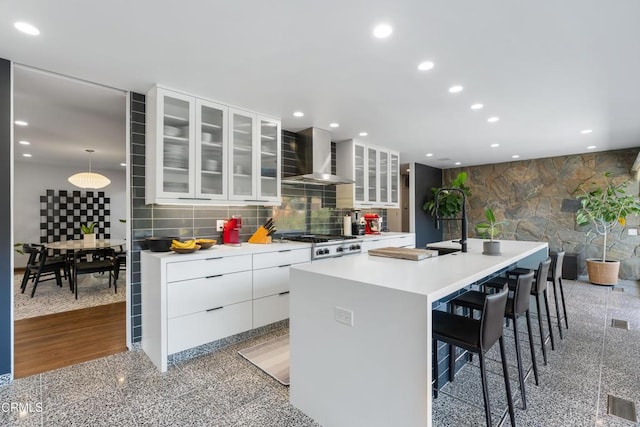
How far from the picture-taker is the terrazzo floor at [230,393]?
6.19 feet

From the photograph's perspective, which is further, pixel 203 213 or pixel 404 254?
pixel 203 213

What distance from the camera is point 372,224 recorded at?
5.16m

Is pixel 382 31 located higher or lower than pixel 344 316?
higher

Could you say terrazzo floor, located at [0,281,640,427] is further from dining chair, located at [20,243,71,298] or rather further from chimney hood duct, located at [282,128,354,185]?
dining chair, located at [20,243,71,298]

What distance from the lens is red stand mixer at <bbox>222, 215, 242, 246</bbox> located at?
332cm

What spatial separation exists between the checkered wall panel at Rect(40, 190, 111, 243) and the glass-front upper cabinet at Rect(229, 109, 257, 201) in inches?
256

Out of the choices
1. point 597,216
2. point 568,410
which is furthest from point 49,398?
point 597,216

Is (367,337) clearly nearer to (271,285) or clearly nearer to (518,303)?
(518,303)

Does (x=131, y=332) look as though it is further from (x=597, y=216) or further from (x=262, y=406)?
(x=597, y=216)

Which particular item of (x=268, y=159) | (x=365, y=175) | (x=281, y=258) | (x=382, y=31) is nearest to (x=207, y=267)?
(x=281, y=258)

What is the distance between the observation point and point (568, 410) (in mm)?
1939

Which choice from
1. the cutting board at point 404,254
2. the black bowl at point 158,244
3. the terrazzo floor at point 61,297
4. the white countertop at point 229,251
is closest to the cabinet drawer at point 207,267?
the white countertop at point 229,251

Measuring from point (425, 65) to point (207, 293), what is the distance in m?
2.57

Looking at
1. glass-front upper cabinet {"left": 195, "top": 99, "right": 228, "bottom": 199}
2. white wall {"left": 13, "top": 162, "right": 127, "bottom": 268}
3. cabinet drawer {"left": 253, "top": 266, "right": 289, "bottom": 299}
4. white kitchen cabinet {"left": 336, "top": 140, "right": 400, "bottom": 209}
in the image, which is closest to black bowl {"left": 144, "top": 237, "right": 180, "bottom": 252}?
glass-front upper cabinet {"left": 195, "top": 99, "right": 228, "bottom": 199}
